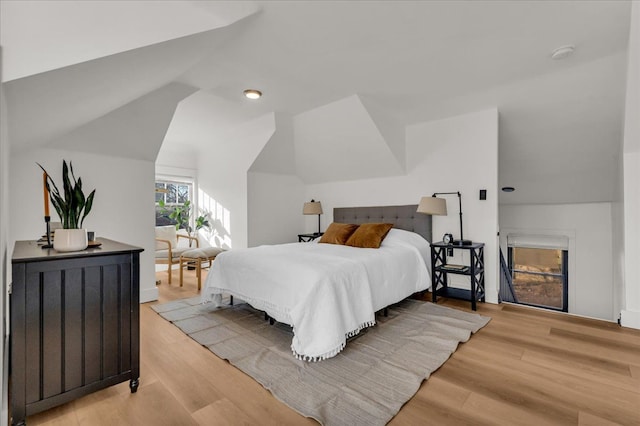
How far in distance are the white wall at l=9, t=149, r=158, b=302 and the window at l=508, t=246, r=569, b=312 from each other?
5753 millimetres

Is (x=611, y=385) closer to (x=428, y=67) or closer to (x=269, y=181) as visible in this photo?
(x=428, y=67)

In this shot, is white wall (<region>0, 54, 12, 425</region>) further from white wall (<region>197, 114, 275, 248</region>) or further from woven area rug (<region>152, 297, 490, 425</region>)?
white wall (<region>197, 114, 275, 248</region>)

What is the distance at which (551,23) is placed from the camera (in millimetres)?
2020

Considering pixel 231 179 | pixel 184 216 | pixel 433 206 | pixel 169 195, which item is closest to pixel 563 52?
pixel 433 206

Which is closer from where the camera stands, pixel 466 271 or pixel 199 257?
pixel 466 271

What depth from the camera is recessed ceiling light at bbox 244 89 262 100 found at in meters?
3.21

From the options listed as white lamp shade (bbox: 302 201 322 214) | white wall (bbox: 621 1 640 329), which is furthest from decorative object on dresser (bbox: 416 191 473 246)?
white lamp shade (bbox: 302 201 322 214)

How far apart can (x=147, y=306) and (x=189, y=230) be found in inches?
96.6

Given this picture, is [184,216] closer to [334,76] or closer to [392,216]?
[392,216]

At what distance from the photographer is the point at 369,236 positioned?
3.44 meters

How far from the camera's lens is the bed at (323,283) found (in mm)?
2133

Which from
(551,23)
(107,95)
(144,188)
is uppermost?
(551,23)

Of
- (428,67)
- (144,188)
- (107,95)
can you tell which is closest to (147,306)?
(144,188)

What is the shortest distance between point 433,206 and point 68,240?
Answer: 3.23 m
